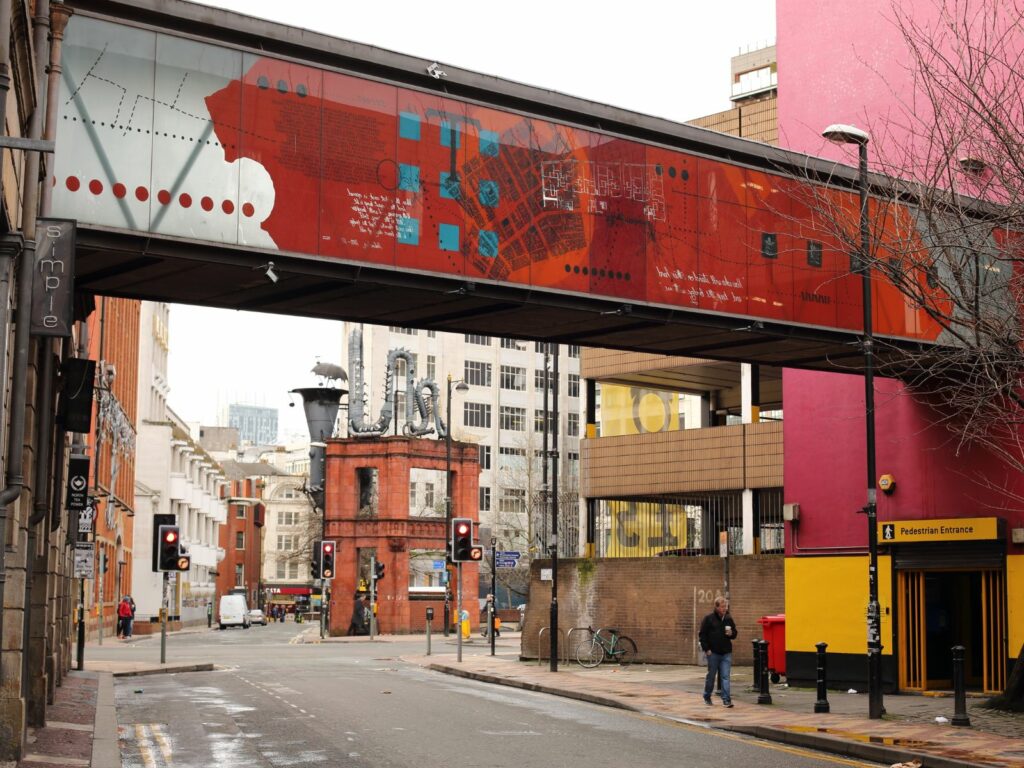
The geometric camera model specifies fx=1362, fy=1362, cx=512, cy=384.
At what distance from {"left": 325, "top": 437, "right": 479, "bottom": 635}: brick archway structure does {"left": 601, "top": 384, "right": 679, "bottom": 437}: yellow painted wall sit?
18238mm

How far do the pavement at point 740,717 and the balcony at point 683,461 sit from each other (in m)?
7.71

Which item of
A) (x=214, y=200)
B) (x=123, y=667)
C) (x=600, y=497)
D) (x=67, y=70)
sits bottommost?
(x=123, y=667)

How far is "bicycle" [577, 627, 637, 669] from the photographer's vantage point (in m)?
33.2

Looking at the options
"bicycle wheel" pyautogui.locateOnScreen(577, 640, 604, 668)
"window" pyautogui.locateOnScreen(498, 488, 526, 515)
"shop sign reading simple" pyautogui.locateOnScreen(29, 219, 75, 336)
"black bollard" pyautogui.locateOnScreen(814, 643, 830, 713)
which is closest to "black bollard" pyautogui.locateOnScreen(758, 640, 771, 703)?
"black bollard" pyautogui.locateOnScreen(814, 643, 830, 713)

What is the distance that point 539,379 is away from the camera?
11331 centimetres

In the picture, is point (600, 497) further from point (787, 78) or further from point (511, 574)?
point (511, 574)

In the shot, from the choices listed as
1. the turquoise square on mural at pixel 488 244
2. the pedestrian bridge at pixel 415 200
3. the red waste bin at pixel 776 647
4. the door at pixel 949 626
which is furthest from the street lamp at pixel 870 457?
the red waste bin at pixel 776 647

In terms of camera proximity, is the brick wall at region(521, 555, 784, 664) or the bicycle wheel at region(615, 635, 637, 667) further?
the bicycle wheel at region(615, 635, 637, 667)

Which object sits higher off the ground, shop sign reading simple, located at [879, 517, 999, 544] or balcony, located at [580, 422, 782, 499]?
balcony, located at [580, 422, 782, 499]

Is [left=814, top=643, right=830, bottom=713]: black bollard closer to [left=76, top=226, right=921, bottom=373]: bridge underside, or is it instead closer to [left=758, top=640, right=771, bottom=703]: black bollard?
[left=758, top=640, right=771, bottom=703]: black bollard

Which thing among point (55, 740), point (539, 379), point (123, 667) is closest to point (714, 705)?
point (55, 740)

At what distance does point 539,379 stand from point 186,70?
98.4m

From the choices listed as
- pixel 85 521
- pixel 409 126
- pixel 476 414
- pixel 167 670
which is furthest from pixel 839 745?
pixel 476 414

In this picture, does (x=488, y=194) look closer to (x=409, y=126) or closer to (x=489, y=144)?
(x=489, y=144)
